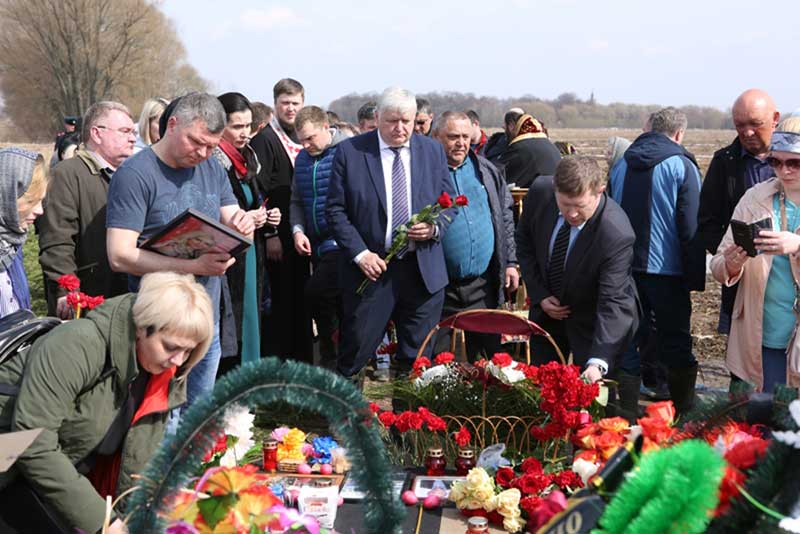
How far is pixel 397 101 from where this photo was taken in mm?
4770

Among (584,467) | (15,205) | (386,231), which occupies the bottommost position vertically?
(584,467)

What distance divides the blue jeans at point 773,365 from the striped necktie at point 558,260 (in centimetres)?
96

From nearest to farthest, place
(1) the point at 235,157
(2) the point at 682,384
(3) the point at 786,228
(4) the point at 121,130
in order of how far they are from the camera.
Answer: (3) the point at 786,228 → (4) the point at 121,130 → (1) the point at 235,157 → (2) the point at 682,384

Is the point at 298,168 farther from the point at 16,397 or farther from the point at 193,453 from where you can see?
the point at 193,453

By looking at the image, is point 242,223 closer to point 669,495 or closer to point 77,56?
point 669,495

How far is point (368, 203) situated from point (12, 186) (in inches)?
78.7

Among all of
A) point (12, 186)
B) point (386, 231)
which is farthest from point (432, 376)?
point (12, 186)

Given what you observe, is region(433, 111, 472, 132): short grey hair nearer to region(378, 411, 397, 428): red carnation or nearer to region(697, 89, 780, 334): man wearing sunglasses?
region(697, 89, 780, 334): man wearing sunglasses

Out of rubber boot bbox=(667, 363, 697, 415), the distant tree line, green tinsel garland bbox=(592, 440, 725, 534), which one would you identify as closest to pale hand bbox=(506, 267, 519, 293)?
→ rubber boot bbox=(667, 363, 697, 415)

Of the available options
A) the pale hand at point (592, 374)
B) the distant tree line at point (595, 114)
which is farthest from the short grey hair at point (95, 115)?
the distant tree line at point (595, 114)

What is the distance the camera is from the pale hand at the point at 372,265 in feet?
15.5

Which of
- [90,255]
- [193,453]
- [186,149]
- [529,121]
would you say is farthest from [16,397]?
[529,121]

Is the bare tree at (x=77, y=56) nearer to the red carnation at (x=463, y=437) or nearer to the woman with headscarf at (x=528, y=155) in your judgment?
the woman with headscarf at (x=528, y=155)

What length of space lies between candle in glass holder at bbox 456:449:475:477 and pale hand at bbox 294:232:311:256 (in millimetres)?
2753
